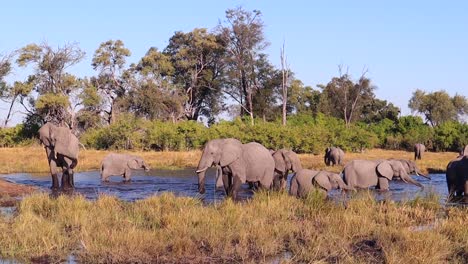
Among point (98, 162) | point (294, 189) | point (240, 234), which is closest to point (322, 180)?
point (294, 189)

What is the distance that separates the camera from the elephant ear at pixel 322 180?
1402cm

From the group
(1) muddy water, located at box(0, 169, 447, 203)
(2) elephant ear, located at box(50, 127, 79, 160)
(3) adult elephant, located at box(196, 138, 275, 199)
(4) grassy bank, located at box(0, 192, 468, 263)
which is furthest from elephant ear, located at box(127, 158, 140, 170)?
(4) grassy bank, located at box(0, 192, 468, 263)

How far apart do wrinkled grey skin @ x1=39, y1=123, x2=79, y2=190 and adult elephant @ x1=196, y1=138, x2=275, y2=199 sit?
5108mm

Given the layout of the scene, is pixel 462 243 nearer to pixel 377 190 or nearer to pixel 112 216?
pixel 112 216

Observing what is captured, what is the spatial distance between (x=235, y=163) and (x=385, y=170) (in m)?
5.66

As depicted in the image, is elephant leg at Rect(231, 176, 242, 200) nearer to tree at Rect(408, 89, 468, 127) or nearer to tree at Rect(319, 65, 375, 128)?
tree at Rect(319, 65, 375, 128)

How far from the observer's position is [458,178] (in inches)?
624

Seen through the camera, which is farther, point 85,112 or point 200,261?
point 85,112

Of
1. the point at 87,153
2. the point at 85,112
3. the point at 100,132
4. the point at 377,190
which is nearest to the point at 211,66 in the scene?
the point at 85,112

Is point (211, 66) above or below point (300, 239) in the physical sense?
above

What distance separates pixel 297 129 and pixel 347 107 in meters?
23.8

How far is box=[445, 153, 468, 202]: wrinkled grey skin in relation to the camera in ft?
50.5

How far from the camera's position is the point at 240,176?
46.5 feet

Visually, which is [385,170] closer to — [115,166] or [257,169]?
[257,169]
